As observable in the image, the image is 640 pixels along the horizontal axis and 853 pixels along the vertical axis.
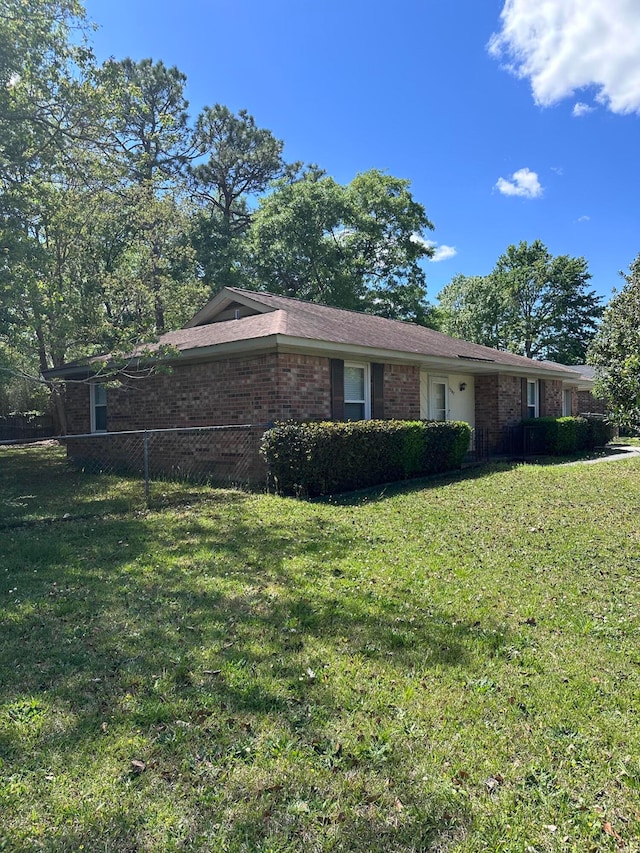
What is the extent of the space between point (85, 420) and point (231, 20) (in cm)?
1070

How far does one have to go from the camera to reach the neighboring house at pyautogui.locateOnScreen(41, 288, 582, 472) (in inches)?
397

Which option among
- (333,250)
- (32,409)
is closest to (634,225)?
(333,250)

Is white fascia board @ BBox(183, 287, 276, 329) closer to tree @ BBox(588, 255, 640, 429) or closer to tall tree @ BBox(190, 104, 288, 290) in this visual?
tree @ BBox(588, 255, 640, 429)

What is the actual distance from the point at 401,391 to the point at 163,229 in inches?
574

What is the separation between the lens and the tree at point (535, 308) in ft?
137

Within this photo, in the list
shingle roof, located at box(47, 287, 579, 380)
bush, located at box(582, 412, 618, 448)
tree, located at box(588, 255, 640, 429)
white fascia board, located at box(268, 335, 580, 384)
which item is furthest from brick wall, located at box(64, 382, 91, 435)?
bush, located at box(582, 412, 618, 448)

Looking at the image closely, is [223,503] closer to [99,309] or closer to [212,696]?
[212,696]

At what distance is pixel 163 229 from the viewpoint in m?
21.9

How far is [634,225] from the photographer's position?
27531mm

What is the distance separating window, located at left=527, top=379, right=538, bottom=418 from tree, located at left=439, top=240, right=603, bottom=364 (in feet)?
83.1

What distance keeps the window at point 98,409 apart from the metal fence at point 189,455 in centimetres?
43

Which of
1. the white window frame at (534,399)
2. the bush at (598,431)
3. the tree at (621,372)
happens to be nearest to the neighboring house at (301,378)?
the white window frame at (534,399)

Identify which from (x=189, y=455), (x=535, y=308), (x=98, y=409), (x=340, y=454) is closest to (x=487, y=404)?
(x=340, y=454)

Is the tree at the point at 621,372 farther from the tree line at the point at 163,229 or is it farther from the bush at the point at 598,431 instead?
the bush at the point at 598,431
